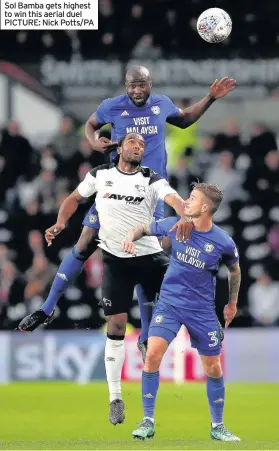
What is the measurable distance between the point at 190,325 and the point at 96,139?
201 cm

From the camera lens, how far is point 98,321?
20.4 metres

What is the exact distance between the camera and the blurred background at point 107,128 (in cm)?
2084

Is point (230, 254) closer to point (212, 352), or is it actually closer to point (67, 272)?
point (212, 352)

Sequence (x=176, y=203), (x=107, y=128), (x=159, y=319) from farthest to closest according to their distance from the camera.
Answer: (x=107, y=128)
(x=159, y=319)
(x=176, y=203)

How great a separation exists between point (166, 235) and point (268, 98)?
36.8ft

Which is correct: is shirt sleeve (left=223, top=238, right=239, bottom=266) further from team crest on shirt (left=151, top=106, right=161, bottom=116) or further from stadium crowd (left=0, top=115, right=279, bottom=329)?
stadium crowd (left=0, top=115, right=279, bottom=329)

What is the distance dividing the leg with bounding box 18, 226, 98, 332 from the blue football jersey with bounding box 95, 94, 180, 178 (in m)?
0.87

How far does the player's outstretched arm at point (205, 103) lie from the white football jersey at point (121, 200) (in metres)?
0.73

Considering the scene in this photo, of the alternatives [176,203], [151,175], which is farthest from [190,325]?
[151,175]

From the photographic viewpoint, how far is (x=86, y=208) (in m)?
21.3

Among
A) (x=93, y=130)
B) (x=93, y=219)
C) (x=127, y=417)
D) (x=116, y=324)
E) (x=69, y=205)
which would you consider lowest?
(x=127, y=417)

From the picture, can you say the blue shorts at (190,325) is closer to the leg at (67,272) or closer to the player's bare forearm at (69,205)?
the leg at (67,272)

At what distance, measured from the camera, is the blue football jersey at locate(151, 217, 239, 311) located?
12.3 metres

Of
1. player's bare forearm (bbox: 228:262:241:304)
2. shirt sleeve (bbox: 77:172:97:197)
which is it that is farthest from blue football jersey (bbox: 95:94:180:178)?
player's bare forearm (bbox: 228:262:241:304)
